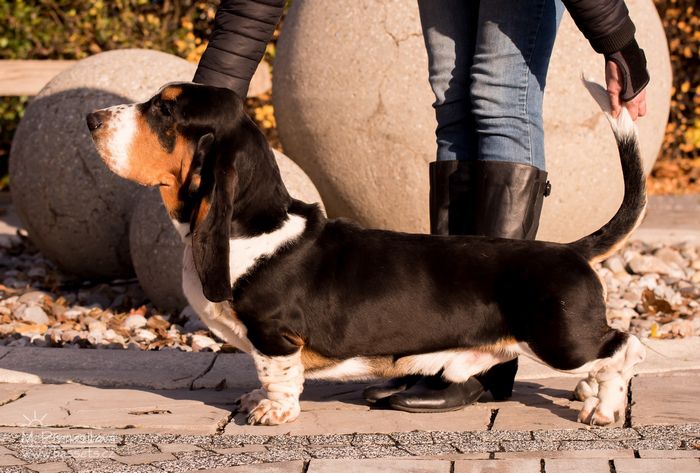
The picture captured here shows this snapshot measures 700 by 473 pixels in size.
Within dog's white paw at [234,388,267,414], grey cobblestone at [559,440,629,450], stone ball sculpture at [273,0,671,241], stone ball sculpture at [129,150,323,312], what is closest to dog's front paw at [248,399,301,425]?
dog's white paw at [234,388,267,414]

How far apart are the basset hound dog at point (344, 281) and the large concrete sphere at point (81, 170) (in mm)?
2595

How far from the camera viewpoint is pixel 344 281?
371 cm

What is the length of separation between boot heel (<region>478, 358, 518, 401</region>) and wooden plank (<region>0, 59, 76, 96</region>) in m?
4.77

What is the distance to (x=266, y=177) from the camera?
146 inches

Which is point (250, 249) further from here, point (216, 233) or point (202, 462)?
point (202, 462)

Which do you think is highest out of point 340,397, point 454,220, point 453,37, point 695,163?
point 453,37

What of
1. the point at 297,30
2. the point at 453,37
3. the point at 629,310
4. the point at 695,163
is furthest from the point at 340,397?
the point at 695,163

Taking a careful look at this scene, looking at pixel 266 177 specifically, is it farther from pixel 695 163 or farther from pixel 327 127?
pixel 695 163

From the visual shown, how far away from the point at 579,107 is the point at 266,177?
282 cm

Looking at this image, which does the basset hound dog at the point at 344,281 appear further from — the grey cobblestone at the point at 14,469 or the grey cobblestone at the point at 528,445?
the grey cobblestone at the point at 14,469

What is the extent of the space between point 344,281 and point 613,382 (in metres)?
0.93

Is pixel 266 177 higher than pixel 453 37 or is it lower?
lower

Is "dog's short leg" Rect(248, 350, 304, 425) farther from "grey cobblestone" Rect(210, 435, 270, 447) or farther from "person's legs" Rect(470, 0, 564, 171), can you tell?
"person's legs" Rect(470, 0, 564, 171)

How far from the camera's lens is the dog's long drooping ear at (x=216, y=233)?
3521 mm
